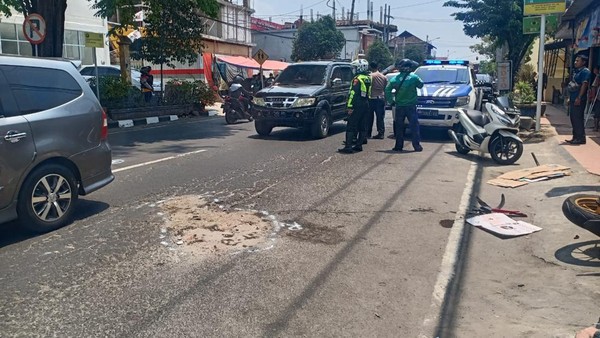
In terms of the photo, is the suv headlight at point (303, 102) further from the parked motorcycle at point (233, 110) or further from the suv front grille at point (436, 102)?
the parked motorcycle at point (233, 110)

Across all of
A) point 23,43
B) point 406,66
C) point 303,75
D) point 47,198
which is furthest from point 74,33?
point 47,198

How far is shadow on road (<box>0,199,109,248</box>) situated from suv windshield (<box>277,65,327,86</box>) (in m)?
7.60

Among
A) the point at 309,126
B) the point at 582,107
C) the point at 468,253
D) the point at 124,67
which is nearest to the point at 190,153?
the point at 309,126

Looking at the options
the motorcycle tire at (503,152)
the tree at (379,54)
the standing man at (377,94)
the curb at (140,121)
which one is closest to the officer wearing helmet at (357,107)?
the standing man at (377,94)

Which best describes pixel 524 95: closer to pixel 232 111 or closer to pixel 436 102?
pixel 436 102

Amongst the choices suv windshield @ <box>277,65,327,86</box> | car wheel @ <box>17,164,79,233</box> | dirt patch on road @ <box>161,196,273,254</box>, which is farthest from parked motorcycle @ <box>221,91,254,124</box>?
car wheel @ <box>17,164,79,233</box>

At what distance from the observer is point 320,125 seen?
12.9 meters

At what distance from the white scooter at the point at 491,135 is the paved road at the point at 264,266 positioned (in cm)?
151

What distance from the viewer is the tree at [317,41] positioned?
50.1 metres

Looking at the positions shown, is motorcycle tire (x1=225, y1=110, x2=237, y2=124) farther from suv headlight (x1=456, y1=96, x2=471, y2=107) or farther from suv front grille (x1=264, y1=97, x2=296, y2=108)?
suv headlight (x1=456, y1=96, x2=471, y2=107)

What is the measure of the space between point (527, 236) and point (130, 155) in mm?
7748

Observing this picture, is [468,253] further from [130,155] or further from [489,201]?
[130,155]

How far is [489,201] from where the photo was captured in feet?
23.9

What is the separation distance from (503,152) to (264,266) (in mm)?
6774
